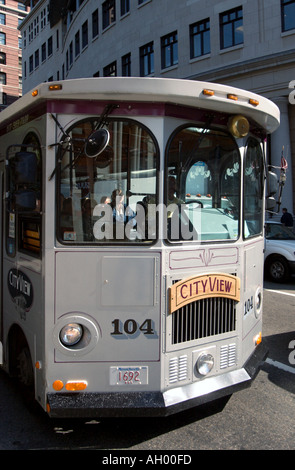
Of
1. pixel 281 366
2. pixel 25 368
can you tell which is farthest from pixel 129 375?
pixel 281 366

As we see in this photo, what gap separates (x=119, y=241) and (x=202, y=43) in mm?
21801

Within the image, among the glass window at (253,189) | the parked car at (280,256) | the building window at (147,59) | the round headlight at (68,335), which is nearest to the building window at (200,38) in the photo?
the building window at (147,59)

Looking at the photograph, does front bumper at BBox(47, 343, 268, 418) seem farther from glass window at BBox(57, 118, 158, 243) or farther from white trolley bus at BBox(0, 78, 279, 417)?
glass window at BBox(57, 118, 158, 243)

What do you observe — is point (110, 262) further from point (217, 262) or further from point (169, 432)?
point (169, 432)

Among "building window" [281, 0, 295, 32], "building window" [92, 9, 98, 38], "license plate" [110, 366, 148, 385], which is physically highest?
"building window" [92, 9, 98, 38]

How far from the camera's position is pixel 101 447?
3320 mm

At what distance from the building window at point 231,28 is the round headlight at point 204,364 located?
802 inches

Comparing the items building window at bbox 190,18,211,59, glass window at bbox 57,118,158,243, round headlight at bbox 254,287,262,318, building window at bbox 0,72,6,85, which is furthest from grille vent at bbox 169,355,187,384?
building window at bbox 0,72,6,85

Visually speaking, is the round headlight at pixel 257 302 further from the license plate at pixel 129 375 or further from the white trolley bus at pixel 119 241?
the license plate at pixel 129 375

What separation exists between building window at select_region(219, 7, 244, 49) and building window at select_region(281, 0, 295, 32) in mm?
2074

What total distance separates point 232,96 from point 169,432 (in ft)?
8.95

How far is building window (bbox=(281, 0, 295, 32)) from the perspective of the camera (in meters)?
18.9

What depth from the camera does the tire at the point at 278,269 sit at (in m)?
10.6

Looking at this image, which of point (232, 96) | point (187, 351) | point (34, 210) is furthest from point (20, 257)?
point (232, 96)
